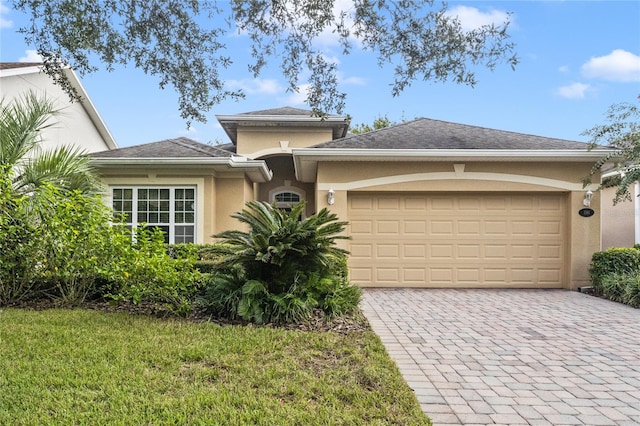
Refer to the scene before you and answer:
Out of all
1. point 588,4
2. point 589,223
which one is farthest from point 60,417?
point 589,223

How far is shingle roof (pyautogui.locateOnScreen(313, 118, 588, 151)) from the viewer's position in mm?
10602

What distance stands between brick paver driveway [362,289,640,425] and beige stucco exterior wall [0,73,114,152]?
829cm

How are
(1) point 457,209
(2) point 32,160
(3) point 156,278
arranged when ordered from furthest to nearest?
(1) point 457,209, (2) point 32,160, (3) point 156,278

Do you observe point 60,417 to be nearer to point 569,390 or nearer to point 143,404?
point 143,404

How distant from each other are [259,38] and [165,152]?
24.0ft

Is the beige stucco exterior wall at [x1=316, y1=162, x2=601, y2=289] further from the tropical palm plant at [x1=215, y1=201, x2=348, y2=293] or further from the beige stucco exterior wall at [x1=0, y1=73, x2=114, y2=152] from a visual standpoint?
the beige stucco exterior wall at [x1=0, y1=73, x2=114, y2=152]

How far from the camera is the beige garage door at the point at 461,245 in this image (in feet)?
35.0

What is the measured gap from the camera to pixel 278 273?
632 centimetres

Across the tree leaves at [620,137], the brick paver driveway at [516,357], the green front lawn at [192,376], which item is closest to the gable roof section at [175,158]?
the brick paver driveway at [516,357]

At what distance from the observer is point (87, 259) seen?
6.24 m

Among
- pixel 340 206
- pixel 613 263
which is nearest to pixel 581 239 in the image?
pixel 613 263

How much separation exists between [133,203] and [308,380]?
9.09 meters

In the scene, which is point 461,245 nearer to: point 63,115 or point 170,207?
point 170,207

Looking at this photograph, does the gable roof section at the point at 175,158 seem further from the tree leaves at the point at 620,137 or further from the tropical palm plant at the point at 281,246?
the tree leaves at the point at 620,137
